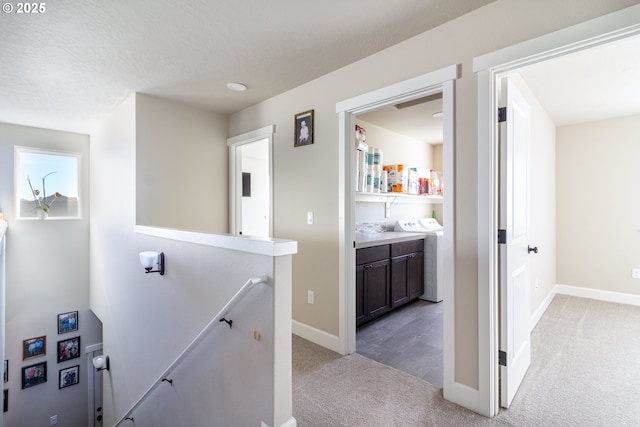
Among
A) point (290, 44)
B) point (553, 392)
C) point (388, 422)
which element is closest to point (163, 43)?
point (290, 44)

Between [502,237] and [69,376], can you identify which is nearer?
[502,237]

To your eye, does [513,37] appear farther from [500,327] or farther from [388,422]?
[388,422]

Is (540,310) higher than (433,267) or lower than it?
lower

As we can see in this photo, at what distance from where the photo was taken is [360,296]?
2.99 m

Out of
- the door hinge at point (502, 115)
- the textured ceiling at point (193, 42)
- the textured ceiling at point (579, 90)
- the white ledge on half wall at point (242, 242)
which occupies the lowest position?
the white ledge on half wall at point (242, 242)

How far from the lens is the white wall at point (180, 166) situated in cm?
310

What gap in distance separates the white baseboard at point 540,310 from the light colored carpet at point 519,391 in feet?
0.69

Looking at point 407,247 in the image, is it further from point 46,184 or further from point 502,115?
point 46,184

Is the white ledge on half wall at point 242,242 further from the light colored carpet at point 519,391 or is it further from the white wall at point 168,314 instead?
the light colored carpet at point 519,391

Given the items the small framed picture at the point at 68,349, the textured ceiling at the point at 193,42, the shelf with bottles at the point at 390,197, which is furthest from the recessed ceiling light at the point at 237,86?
the small framed picture at the point at 68,349

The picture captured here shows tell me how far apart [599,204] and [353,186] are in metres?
3.68

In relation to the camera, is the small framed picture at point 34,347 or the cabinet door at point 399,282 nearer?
the cabinet door at point 399,282

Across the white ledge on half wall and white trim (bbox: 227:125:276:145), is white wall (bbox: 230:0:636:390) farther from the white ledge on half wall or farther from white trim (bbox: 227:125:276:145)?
the white ledge on half wall

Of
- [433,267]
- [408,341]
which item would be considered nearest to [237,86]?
[408,341]
